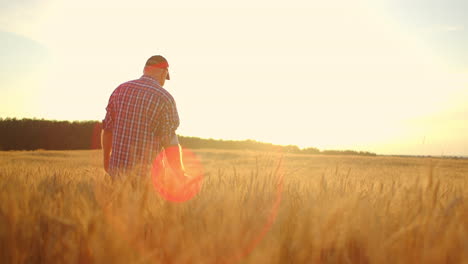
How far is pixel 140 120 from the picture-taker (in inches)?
171

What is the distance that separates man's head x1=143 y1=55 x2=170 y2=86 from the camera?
4.53m

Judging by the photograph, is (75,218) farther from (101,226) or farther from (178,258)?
(178,258)

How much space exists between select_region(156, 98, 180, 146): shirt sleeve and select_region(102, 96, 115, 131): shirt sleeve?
66 cm

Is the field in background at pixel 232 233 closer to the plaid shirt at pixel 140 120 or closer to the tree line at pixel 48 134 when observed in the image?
the plaid shirt at pixel 140 120

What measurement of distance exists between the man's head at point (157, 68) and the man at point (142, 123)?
0.7 inches

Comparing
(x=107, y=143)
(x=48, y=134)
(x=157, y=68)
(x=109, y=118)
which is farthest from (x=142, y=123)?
(x=48, y=134)

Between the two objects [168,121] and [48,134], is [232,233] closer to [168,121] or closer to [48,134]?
[168,121]

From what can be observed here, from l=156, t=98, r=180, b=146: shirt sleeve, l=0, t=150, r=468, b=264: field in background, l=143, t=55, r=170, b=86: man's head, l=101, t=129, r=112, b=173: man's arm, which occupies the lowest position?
l=0, t=150, r=468, b=264: field in background

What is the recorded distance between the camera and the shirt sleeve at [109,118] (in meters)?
4.52

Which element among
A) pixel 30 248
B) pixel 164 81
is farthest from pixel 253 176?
pixel 164 81

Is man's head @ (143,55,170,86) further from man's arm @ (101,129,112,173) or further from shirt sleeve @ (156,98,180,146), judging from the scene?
man's arm @ (101,129,112,173)

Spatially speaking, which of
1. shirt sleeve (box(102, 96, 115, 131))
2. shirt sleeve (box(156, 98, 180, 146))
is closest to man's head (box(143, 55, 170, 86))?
shirt sleeve (box(156, 98, 180, 146))

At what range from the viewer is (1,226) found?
1227mm

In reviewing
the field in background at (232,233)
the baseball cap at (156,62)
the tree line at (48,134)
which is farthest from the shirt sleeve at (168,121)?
the tree line at (48,134)
